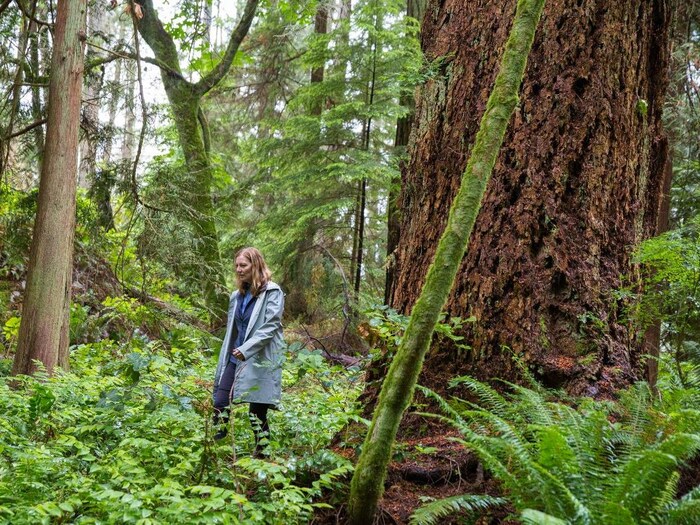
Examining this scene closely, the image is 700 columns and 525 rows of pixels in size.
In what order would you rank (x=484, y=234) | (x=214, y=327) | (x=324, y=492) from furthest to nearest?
1. (x=214, y=327)
2. (x=484, y=234)
3. (x=324, y=492)

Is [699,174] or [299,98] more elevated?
[299,98]

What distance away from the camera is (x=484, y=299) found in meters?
3.69

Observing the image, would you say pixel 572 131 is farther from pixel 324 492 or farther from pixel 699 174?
pixel 699 174

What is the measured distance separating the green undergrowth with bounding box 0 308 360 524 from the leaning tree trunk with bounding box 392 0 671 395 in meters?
1.06

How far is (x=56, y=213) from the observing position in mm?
6863

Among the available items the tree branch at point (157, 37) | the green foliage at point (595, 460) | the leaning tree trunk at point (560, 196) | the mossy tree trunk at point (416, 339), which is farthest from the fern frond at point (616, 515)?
the tree branch at point (157, 37)

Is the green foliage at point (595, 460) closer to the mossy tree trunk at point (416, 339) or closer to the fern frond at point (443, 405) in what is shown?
the fern frond at point (443, 405)

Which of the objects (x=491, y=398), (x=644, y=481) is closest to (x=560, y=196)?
(x=491, y=398)

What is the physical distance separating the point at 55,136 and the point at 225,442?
4.97 m

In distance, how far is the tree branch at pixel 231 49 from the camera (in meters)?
11.7

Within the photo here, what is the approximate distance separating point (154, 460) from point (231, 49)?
10375 mm

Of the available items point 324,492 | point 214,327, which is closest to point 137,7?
point 214,327

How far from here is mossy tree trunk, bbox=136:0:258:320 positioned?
11031 mm

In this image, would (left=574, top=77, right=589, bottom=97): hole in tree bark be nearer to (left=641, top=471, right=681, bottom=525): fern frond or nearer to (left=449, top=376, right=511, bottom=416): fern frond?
(left=449, top=376, right=511, bottom=416): fern frond
